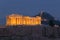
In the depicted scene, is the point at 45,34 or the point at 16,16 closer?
the point at 45,34

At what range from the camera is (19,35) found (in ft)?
39.9

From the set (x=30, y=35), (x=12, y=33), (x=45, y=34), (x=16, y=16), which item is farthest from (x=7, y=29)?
(x=16, y=16)

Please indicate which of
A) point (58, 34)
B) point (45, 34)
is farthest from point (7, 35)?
point (58, 34)

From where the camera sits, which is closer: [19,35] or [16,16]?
[19,35]

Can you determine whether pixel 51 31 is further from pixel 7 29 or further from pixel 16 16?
pixel 16 16

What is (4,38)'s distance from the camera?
12.0 metres

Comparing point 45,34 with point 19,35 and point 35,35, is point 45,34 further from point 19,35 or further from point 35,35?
point 19,35

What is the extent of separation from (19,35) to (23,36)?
0.22 meters

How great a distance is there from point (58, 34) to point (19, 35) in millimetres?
2174

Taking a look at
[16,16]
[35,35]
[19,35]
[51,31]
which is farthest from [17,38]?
[16,16]

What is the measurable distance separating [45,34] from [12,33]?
5.85 feet

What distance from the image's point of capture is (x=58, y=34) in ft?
41.3

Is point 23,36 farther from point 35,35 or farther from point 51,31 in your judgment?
point 51,31

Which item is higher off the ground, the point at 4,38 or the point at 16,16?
the point at 16,16
